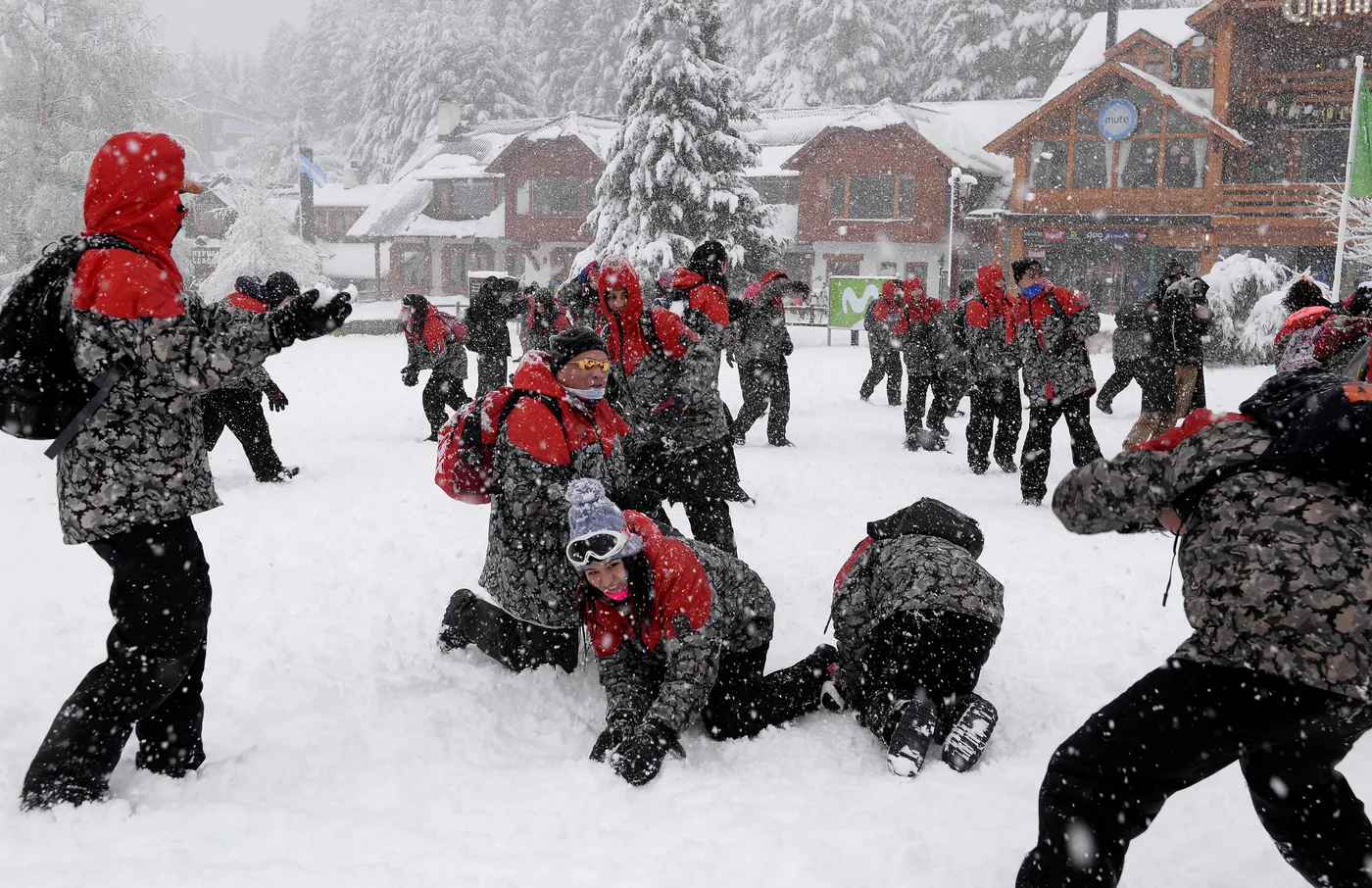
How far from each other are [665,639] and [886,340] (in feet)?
32.0

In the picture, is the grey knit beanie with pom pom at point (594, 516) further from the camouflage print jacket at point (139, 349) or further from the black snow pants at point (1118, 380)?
the black snow pants at point (1118, 380)

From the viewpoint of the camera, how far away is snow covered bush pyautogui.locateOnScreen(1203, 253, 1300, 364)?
1722 centimetres

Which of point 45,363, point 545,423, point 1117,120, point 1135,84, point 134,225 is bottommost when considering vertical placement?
point 545,423

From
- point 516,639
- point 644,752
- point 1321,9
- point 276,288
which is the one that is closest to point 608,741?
point 644,752

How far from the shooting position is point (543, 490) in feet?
13.6

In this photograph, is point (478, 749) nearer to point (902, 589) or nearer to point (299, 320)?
point (902, 589)

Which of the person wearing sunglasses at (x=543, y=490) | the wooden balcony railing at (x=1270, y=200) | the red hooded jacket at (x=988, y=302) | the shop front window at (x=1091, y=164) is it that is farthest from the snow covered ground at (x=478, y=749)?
the shop front window at (x=1091, y=164)

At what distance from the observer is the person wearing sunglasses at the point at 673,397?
573 centimetres

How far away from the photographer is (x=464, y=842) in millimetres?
3082

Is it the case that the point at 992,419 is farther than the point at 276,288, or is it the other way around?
the point at 992,419

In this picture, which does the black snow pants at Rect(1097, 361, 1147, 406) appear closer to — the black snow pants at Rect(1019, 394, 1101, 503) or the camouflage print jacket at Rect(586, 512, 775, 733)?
the black snow pants at Rect(1019, 394, 1101, 503)

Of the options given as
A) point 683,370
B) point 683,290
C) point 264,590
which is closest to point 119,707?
point 264,590

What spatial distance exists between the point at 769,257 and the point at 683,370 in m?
21.7

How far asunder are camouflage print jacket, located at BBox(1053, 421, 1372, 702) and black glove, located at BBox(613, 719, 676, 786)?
5.94 feet
